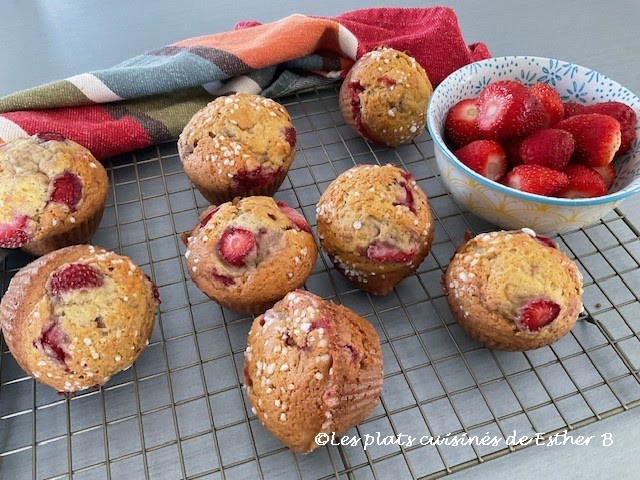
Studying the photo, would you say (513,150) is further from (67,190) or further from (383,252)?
(67,190)

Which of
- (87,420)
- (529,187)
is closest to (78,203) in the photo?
(87,420)

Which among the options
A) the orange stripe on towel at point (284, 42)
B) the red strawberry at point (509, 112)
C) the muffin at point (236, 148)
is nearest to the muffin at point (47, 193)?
the muffin at point (236, 148)

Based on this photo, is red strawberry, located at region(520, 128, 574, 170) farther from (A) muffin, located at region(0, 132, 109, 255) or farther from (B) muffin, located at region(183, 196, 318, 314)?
(A) muffin, located at region(0, 132, 109, 255)

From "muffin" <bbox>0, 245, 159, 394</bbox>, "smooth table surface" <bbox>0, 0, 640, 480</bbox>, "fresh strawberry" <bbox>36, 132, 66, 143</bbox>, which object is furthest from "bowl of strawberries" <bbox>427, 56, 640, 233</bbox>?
"fresh strawberry" <bbox>36, 132, 66, 143</bbox>

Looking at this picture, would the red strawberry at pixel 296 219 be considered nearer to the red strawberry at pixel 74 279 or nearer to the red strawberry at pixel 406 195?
the red strawberry at pixel 406 195

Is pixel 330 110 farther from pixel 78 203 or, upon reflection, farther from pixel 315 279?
pixel 78 203

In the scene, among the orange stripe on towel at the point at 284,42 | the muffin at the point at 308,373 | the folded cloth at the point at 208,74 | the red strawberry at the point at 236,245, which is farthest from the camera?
the orange stripe on towel at the point at 284,42
